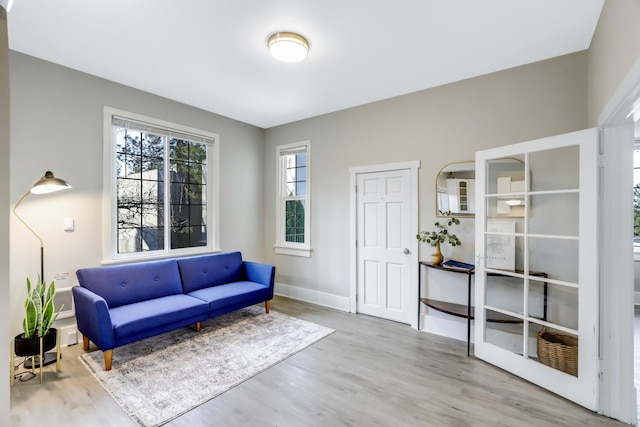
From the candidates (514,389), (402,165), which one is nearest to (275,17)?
(402,165)

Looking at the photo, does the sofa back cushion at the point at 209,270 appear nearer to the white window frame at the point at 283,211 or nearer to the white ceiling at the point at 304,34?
the white window frame at the point at 283,211

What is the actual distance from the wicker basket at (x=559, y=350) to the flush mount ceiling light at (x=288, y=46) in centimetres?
310

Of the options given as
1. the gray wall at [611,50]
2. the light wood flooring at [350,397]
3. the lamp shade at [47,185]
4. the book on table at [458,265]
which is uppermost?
the gray wall at [611,50]

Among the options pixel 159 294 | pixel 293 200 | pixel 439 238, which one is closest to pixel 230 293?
pixel 159 294

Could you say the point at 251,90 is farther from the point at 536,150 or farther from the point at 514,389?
the point at 514,389

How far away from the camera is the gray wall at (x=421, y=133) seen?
2719mm

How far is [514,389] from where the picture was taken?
228 cm

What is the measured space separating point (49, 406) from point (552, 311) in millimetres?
3843

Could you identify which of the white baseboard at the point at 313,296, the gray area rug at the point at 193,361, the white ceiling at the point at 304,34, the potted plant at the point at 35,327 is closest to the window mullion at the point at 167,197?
the white ceiling at the point at 304,34

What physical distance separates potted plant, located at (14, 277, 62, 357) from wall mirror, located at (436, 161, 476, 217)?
12.5ft

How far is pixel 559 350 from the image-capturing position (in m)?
2.21

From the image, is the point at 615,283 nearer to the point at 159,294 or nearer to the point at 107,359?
the point at 107,359

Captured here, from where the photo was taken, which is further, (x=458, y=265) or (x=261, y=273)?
(x=261, y=273)

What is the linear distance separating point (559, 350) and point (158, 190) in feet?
14.5
